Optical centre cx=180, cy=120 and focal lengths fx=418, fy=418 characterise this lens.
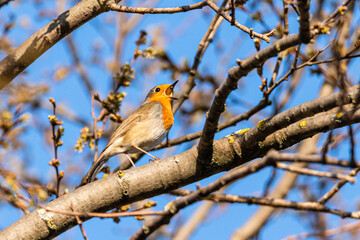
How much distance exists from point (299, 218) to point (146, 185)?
179 inches

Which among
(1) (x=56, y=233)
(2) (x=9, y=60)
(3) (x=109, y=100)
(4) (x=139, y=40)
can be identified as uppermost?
(4) (x=139, y=40)

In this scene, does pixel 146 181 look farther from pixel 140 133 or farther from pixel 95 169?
pixel 140 133

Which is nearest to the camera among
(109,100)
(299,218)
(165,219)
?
(165,219)

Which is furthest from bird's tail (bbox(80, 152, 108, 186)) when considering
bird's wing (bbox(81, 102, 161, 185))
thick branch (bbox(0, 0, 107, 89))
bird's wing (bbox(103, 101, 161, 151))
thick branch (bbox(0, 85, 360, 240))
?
thick branch (bbox(0, 0, 107, 89))

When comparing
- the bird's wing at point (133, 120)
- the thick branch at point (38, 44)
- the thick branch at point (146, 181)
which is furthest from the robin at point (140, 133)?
the thick branch at point (38, 44)

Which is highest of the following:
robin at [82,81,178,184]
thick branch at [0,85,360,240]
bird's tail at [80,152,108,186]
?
robin at [82,81,178,184]

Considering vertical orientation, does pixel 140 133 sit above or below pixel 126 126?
below

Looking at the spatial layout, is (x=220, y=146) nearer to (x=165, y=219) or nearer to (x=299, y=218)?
(x=165, y=219)

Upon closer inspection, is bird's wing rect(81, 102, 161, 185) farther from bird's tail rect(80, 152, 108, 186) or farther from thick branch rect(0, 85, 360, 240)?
thick branch rect(0, 85, 360, 240)

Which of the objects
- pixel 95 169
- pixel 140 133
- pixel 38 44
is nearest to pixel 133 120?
pixel 140 133

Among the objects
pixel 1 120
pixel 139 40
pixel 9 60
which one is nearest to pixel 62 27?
pixel 9 60

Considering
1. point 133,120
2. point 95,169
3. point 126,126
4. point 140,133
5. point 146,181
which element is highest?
point 133,120

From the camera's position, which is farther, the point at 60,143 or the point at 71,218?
the point at 60,143

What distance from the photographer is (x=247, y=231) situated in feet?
20.6
